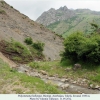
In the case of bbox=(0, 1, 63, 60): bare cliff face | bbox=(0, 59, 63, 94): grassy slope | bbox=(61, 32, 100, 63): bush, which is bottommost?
bbox=(0, 59, 63, 94): grassy slope

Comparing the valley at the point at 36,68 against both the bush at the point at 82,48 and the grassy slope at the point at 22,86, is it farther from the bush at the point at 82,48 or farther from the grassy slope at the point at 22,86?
the bush at the point at 82,48

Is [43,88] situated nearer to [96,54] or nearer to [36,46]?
[96,54]

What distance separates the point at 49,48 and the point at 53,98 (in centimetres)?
5274

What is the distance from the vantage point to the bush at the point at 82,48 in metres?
27.8

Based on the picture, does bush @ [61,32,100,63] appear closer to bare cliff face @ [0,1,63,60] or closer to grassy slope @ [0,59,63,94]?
grassy slope @ [0,59,63,94]

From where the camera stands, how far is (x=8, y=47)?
50219 millimetres

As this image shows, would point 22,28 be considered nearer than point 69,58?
No

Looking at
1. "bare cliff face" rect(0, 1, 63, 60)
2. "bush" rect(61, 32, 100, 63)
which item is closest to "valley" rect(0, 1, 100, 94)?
"bare cliff face" rect(0, 1, 63, 60)

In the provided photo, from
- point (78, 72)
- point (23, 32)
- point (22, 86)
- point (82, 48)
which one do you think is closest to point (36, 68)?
point (82, 48)

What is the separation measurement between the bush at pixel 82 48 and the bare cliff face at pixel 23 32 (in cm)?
2512

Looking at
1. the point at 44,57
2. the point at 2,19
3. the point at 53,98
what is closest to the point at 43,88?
the point at 53,98

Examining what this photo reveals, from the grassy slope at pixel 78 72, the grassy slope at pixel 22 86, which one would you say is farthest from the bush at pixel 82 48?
the grassy slope at pixel 22 86

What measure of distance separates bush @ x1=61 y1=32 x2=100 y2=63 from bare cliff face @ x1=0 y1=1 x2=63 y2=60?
25122mm

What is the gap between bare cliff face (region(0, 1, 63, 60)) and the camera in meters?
60.0
